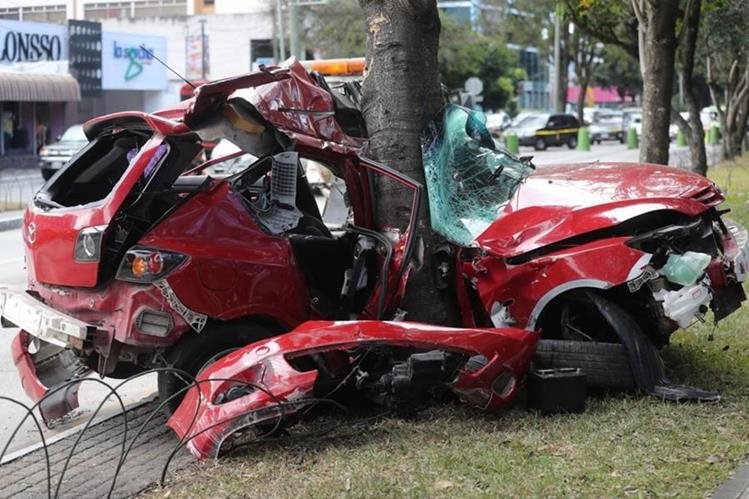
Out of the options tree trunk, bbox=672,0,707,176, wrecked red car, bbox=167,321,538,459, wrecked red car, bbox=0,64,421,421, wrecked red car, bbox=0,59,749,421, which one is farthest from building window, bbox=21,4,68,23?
wrecked red car, bbox=167,321,538,459

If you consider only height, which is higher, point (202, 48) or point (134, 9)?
point (134, 9)

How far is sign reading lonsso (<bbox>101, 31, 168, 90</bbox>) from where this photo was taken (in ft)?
137

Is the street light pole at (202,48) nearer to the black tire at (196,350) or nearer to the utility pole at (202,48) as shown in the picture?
the utility pole at (202,48)

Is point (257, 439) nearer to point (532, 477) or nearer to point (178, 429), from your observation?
point (178, 429)

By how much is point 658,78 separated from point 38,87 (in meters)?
26.7

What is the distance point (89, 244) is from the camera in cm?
592

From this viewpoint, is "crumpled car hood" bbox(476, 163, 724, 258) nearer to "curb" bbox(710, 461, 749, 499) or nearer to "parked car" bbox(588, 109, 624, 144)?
"curb" bbox(710, 461, 749, 499)

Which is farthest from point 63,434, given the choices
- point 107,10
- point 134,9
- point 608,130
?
point 107,10

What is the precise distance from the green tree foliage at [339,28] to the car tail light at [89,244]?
147ft

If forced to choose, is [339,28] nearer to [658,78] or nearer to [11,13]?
[11,13]

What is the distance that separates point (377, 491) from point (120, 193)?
8.02 feet

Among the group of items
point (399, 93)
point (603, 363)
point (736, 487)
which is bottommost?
point (736, 487)

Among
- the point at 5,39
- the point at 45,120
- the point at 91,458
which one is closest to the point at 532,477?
the point at 91,458

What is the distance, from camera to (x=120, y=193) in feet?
19.5
